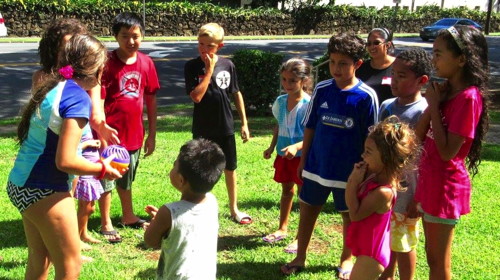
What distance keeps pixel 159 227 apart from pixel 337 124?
5.80 feet

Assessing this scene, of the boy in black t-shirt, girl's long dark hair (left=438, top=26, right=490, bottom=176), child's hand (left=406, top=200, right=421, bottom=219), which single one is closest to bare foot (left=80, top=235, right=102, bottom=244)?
the boy in black t-shirt

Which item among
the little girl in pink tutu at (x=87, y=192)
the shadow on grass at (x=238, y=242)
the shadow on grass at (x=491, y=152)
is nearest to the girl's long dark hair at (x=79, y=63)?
the little girl in pink tutu at (x=87, y=192)

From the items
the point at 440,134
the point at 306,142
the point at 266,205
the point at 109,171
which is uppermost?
the point at 440,134

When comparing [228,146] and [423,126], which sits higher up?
[423,126]

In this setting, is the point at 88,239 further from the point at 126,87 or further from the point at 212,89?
the point at 212,89

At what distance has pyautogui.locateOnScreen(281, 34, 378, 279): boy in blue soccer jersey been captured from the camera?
421cm

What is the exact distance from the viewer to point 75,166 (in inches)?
121

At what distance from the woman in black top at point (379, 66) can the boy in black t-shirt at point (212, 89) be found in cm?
118

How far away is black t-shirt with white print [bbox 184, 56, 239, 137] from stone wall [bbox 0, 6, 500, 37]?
18.2m

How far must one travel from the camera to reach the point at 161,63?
18.6 meters

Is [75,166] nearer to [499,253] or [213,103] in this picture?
[213,103]

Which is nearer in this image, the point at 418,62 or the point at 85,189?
the point at 418,62

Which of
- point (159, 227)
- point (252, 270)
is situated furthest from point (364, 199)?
point (252, 270)

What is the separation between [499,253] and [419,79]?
77.2 inches
